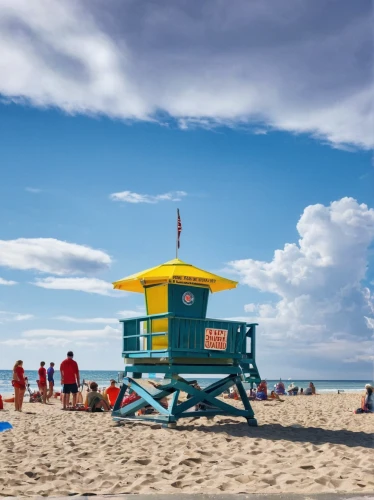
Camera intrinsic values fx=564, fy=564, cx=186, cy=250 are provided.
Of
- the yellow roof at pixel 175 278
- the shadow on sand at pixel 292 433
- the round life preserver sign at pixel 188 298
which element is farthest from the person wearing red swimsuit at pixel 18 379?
the round life preserver sign at pixel 188 298

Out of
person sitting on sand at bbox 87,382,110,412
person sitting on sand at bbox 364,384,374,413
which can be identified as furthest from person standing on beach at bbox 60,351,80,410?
person sitting on sand at bbox 364,384,374,413

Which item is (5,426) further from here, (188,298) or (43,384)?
(43,384)

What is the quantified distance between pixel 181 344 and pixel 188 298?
1172 mm

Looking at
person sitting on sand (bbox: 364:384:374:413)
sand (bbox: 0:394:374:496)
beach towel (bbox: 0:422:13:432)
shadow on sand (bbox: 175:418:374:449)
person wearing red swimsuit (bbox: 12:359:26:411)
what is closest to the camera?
sand (bbox: 0:394:374:496)

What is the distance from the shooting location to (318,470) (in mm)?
7160

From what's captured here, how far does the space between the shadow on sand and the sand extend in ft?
0.07

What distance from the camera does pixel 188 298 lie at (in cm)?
1274

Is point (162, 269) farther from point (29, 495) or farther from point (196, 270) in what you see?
point (29, 495)

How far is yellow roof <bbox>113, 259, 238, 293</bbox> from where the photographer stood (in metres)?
12.4

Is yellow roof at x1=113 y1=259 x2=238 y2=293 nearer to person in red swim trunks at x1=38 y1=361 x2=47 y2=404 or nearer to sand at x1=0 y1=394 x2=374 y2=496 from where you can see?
sand at x1=0 y1=394 x2=374 y2=496

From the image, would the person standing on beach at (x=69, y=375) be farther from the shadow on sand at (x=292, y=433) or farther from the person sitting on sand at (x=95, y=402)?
the shadow on sand at (x=292, y=433)

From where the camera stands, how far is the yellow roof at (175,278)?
1243 centimetres

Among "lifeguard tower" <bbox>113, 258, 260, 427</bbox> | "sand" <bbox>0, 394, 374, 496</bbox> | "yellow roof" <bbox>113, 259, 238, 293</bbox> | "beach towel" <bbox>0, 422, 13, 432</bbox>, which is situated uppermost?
"yellow roof" <bbox>113, 259, 238, 293</bbox>

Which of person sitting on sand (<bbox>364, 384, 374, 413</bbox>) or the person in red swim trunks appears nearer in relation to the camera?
person sitting on sand (<bbox>364, 384, 374, 413</bbox>)
